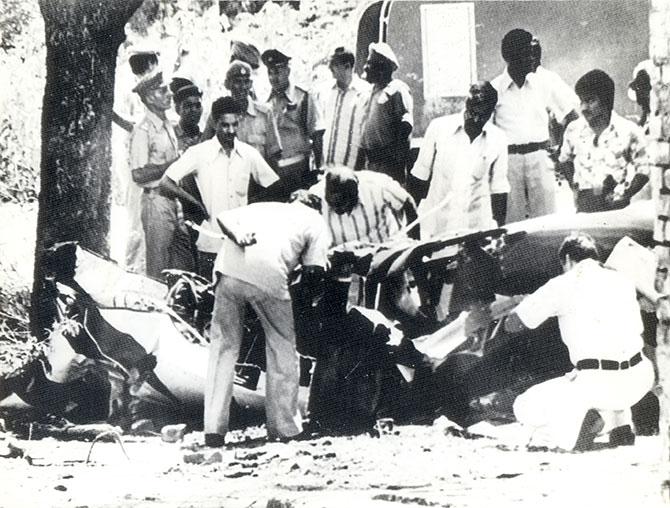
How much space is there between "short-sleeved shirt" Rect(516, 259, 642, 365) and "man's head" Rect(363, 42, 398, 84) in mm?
1641

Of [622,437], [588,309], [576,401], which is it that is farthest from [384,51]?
[622,437]

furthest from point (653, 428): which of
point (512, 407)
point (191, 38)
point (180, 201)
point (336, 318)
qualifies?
point (191, 38)

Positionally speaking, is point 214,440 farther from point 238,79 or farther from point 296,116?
point 238,79

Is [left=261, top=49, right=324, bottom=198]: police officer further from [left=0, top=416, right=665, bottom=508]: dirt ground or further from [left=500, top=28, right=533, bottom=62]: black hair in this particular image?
[left=0, top=416, right=665, bottom=508]: dirt ground

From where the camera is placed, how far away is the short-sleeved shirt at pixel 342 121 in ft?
18.5

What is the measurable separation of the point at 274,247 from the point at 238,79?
3.52ft

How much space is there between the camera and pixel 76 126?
563 cm

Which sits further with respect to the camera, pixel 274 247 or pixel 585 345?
pixel 585 345

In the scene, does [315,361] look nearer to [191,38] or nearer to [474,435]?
[474,435]

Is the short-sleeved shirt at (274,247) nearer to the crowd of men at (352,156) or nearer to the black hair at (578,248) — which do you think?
the crowd of men at (352,156)

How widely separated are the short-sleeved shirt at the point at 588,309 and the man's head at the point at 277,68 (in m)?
2.03

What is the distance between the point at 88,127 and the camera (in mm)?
5625

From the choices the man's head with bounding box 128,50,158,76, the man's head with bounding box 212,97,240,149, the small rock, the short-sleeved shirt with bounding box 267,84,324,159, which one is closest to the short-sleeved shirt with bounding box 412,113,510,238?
the short-sleeved shirt with bounding box 267,84,324,159

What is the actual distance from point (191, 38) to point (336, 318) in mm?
1948
